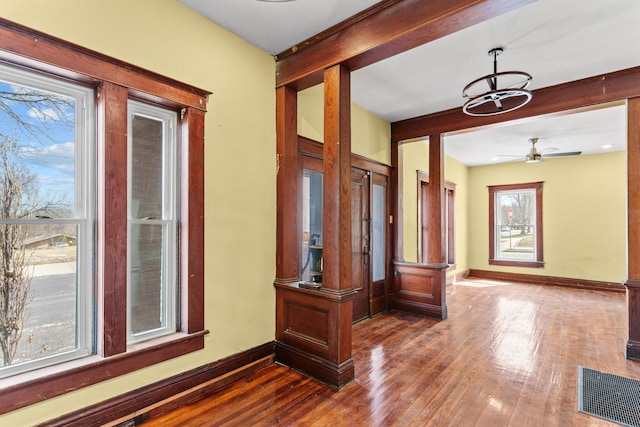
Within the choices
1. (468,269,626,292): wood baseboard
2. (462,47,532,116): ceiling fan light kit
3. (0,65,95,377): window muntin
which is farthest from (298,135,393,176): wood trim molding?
(468,269,626,292): wood baseboard

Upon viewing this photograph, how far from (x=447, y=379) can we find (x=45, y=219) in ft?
10.5

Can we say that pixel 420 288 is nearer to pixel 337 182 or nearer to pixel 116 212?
pixel 337 182

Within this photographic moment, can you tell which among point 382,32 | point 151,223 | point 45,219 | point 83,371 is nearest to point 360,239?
point 382,32

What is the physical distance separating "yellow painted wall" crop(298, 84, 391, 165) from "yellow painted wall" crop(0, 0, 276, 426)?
532mm

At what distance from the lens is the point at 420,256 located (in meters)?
6.00

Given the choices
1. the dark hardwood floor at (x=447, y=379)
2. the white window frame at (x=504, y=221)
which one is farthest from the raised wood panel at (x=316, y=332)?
the white window frame at (x=504, y=221)

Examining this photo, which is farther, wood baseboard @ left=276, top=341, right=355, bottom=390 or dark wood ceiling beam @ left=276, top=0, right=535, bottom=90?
wood baseboard @ left=276, top=341, right=355, bottom=390

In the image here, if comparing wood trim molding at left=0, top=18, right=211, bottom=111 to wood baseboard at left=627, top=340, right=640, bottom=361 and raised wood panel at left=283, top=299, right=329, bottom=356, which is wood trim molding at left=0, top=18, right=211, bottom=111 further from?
wood baseboard at left=627, top=340, right=640, bottom=361

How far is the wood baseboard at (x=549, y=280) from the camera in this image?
259 inches

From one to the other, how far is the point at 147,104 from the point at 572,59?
395cm

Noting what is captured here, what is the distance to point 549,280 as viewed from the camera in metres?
7.21

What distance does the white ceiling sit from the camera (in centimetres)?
242

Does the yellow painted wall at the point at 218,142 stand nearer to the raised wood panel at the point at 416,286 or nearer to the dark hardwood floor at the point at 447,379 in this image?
the dark hardwood floor at the point at 447,379

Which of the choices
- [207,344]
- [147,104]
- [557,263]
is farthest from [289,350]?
[557,263]
